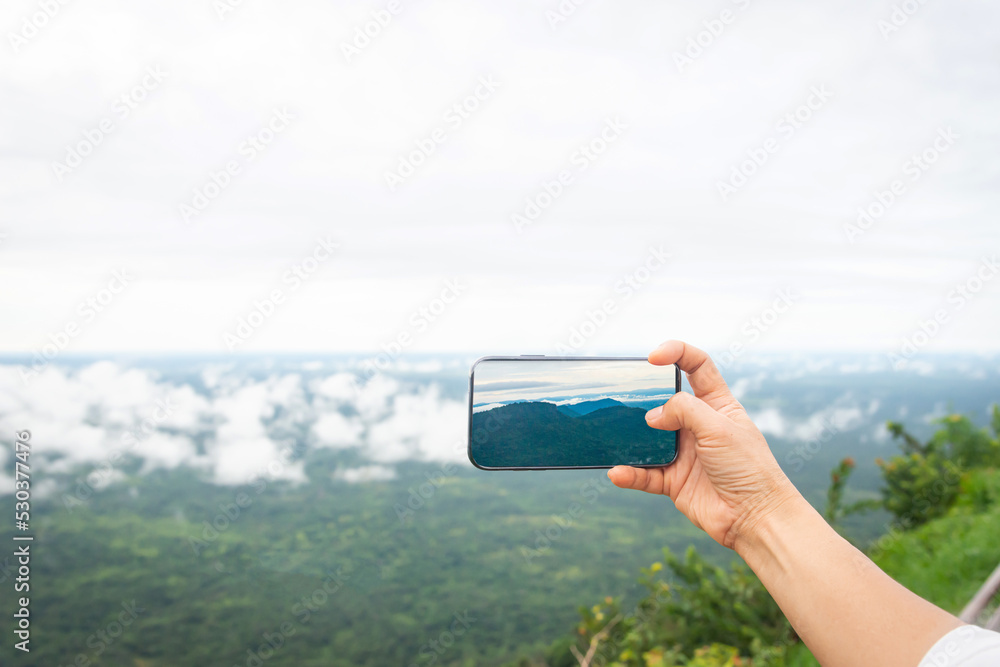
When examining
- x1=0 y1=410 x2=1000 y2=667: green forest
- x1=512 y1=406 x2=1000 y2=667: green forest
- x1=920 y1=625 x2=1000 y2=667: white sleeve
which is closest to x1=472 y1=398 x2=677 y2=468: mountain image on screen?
x1=920 y1=625 x2=1000 y2=667: white sleeve

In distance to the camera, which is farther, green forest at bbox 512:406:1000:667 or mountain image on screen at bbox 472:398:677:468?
green forest at bbox 512:406:1000:667

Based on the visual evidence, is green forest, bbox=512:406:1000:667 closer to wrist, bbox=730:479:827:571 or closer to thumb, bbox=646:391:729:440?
wrist, bbox=730:479:827:571

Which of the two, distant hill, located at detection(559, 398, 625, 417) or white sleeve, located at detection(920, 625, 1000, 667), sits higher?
distant hill, located at detection(559, 398, 625, 417)

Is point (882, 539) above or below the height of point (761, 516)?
below

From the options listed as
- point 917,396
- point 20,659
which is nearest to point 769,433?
point 917,396

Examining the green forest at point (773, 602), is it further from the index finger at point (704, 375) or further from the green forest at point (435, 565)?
the index finger at point (704, 375)

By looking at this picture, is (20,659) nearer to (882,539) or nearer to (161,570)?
(161,570)
